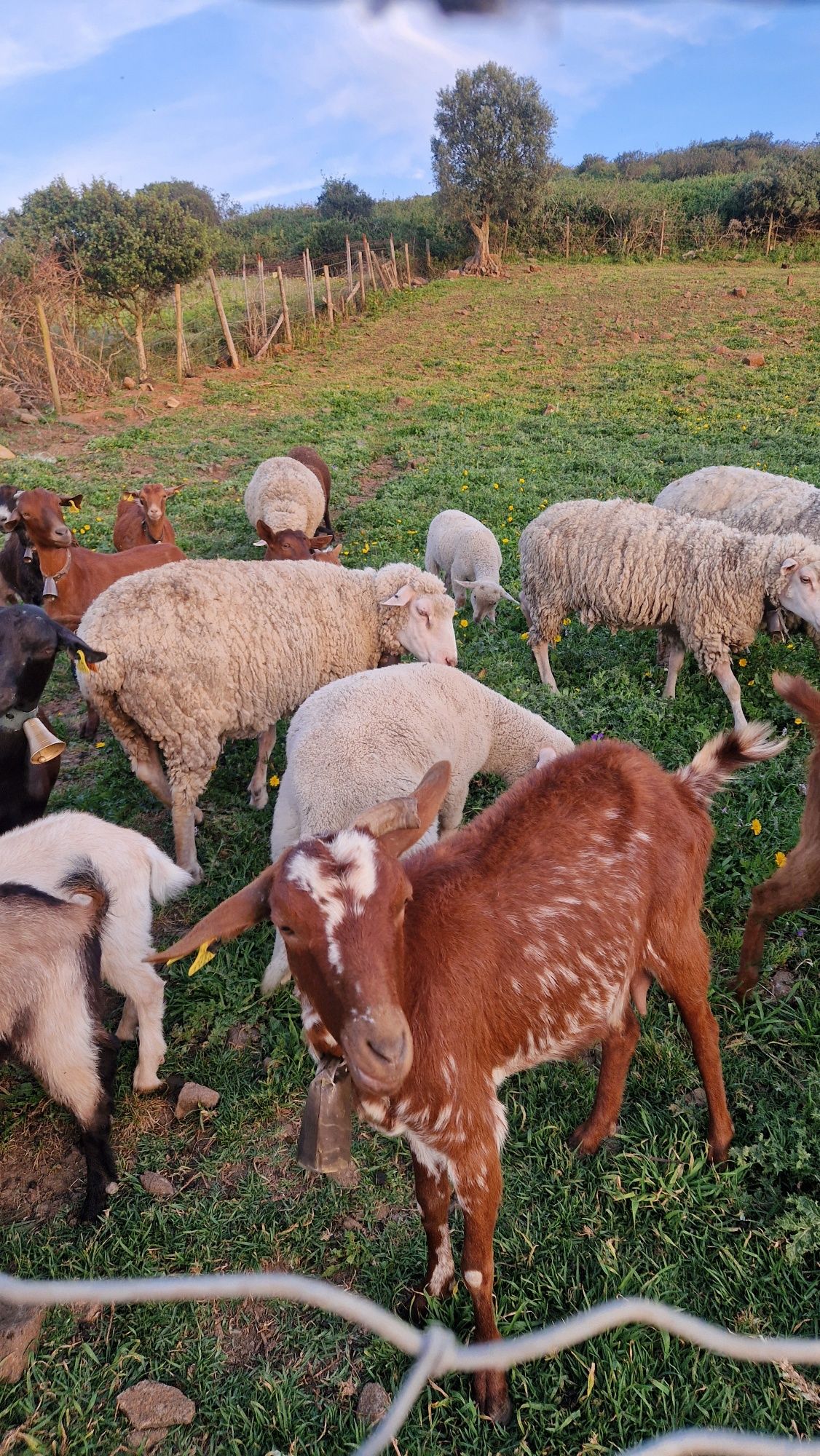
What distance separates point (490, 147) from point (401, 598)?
3598 centimetres

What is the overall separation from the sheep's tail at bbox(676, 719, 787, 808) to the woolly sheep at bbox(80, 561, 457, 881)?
2.76 metres

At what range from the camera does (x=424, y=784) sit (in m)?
2.43

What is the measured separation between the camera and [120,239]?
19.5 meters

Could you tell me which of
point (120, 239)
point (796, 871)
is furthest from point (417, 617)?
point (120, 239)

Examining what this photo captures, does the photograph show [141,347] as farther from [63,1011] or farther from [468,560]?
[63,1011]

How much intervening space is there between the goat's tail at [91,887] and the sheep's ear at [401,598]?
293 cm

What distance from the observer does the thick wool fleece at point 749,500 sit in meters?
7.00

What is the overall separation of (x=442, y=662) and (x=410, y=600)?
0.52m

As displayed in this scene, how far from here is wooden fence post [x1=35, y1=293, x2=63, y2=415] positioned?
16.3 meters

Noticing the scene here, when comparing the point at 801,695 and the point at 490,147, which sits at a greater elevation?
the point at 490,147

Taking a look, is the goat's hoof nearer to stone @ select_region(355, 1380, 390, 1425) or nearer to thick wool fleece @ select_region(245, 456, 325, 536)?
stone @ select_region(355, 1380, 390, 1425)

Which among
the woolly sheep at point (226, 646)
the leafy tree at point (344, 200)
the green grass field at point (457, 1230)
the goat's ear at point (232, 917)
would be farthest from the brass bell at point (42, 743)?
→ the leafy tree at point (344, 200)

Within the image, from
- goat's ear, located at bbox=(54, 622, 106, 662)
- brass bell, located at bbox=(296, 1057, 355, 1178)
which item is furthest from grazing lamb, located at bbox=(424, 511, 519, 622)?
brass bell, located at bbox=(296, 1057, 355, 1178)

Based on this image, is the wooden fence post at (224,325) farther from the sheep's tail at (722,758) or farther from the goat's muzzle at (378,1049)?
the goat's muzzle at (378,1049)
